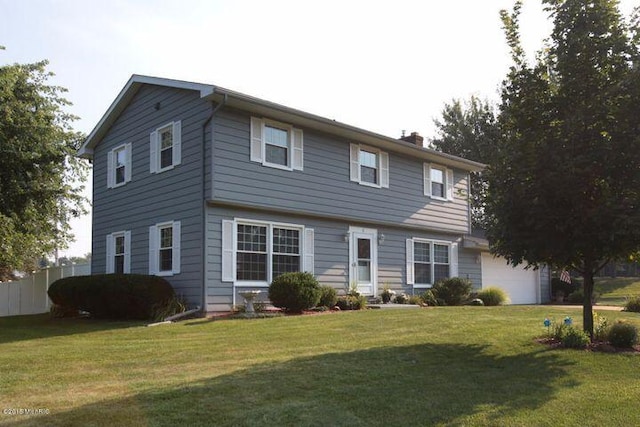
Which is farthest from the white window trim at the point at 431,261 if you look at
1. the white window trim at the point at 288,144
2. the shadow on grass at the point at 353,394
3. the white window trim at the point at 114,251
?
the shadow on grass at the point at 353,394

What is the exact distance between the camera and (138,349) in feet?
30.1

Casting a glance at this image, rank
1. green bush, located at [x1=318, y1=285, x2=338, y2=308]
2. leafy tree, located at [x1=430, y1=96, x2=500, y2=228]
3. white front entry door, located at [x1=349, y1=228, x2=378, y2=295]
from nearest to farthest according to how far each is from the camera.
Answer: green bush, located at [x1=318, y1=285, x2=338, y2=308] → white front entry door, located at [x1=349, y1=228, x2=378, y2=295] → leafy tree, located at [x1=430, y1=96, x2=500, y2=228]

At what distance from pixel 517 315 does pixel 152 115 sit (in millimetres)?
11283

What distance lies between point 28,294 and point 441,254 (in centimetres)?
1525

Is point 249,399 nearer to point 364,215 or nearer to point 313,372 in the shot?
point 313,372

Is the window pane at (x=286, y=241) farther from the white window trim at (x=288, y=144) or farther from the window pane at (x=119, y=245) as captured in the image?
the window pane at (x=119, y=245)

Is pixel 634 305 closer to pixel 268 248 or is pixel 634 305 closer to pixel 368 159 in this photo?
pixel 368 159

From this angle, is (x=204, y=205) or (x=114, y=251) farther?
(x=114, y=251)

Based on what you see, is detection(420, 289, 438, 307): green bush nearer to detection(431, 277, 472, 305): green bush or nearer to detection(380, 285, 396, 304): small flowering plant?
detection(431, 277, 472, 305): green bush

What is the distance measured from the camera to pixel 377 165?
19047mm

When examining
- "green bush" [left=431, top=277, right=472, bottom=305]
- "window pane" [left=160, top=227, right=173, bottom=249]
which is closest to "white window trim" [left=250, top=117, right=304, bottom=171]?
"window pane" [left=160, top=227, right=173, bottom=249]

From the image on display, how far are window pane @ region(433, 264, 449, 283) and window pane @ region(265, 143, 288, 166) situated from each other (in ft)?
25.6

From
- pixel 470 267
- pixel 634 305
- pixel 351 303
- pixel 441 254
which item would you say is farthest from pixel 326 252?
pixel 634 305

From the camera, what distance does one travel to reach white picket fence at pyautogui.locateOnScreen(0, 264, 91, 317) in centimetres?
2158
